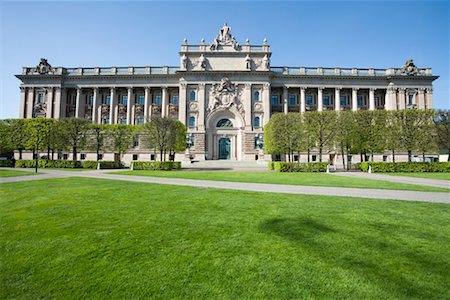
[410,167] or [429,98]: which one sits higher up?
[429,98]

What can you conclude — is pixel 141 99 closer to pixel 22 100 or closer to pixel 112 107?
pixel 112 107

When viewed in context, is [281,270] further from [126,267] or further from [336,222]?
[336,222]

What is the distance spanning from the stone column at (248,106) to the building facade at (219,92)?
8.7 inches

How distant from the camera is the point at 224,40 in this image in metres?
51.1

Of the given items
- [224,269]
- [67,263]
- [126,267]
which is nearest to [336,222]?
[224,269]

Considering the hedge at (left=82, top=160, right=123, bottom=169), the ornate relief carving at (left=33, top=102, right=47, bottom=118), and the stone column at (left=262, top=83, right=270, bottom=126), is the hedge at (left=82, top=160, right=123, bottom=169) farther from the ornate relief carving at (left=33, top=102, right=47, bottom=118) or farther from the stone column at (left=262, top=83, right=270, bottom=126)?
the ornate relief carving at (left=33, top=102, right=47, bottom=118)

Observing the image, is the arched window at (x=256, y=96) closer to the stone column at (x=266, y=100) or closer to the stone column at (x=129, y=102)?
the stone column at (x=266, y=100)

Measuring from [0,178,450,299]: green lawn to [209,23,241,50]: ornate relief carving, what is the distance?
4986 cm

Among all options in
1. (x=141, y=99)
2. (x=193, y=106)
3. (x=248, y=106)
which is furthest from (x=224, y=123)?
(x=141, y=99)

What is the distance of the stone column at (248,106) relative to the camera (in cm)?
4900

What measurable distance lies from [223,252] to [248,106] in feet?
153

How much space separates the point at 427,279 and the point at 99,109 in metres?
62.7

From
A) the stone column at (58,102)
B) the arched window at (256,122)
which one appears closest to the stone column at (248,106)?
the arched window at (256,122)

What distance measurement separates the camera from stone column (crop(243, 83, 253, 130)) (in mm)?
49000
